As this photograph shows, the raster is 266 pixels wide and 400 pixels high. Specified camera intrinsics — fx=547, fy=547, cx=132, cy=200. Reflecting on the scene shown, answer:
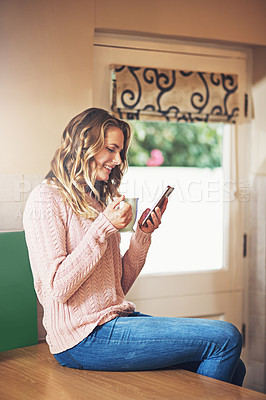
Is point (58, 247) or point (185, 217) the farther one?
point (185, 217)

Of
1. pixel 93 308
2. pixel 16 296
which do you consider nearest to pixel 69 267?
pixel 93 308

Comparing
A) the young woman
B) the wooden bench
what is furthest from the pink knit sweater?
the wooden bench

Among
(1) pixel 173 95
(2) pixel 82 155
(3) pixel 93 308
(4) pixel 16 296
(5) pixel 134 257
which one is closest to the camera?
(3) pixel 93 308

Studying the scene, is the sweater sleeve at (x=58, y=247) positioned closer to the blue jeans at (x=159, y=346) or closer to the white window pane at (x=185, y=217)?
the blue jeans at (x=159, y=346)

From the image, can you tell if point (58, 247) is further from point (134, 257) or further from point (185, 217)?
point (185, 217)

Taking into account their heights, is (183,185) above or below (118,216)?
above

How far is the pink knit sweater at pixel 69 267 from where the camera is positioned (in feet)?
5.72

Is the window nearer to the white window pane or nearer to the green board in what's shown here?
the white window pane

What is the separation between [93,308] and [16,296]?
51 centimetres

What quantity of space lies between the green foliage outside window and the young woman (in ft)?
2.94

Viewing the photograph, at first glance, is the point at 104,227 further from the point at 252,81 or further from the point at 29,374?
the point at 252,81

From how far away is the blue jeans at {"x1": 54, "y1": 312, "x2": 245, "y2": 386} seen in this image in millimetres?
1803

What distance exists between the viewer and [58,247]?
5.81 feet

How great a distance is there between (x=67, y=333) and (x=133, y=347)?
22cm
